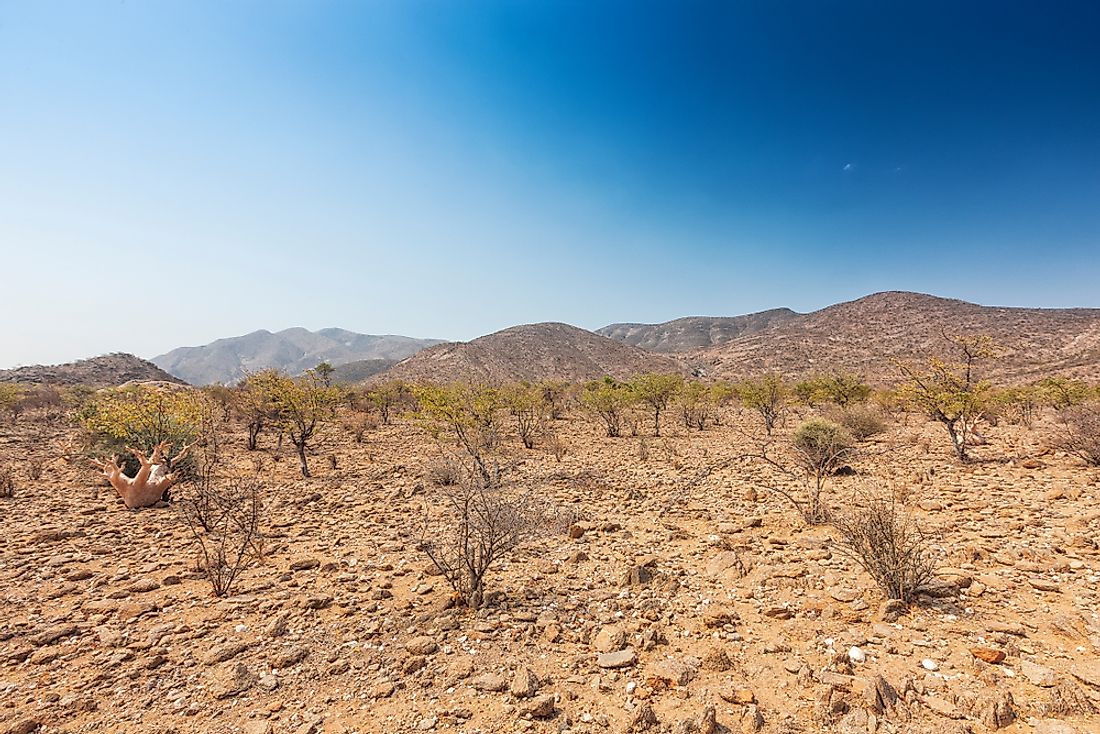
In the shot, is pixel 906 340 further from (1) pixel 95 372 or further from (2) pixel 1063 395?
(1) pixel 95 372

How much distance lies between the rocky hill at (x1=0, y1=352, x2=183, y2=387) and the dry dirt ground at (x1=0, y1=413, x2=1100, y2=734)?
48.4m

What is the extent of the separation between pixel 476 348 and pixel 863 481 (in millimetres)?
63018

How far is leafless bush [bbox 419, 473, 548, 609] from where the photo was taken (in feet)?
16.6

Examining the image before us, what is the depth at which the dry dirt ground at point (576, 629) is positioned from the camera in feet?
10.5

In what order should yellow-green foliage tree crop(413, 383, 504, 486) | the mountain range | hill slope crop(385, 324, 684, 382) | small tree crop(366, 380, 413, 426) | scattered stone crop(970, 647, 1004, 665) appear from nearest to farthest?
scattered stone crop(970, 647, 1004, 665) → yellow-green foliage tree crop(413, 383, 504, 486) → small tree crop(366, 380, 413, 426) → the mountain range → hill slope crop(385, 324, 684, 382)

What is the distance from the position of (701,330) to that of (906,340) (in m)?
69.4

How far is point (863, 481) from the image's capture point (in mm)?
9625

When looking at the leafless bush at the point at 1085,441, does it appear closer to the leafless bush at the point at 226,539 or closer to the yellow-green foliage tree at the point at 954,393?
the yellow-green foliage tree at the point at 954,393

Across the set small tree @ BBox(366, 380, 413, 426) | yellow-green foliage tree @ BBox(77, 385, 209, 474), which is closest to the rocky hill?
small tree @ BBox(366, 380, 413, 426)

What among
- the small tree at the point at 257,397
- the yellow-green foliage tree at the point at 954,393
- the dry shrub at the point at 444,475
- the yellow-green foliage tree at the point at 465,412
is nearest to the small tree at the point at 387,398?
the small tree at the point at 257,397

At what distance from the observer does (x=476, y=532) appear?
702 cm

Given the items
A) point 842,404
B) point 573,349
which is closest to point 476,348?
point 573,349

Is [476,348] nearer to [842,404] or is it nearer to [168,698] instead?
[842,404]

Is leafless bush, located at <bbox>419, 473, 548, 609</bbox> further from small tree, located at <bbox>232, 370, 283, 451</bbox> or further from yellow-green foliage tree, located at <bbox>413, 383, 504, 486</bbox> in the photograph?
small tree, located at <bbox>232, 370, 283, 451</bbox>
